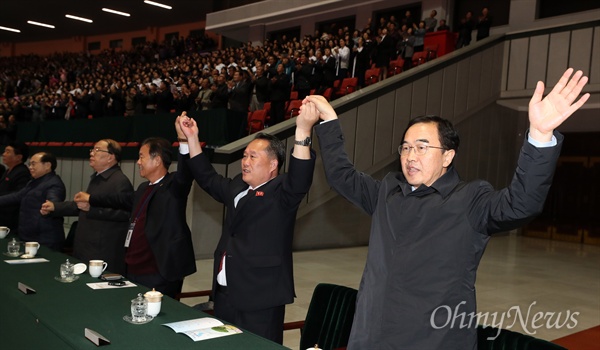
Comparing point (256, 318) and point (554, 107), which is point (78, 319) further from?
point (554, 107)

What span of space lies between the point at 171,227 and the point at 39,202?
1.67 m

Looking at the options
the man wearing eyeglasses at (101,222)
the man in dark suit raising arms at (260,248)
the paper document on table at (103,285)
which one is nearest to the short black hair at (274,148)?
the man in dark suit raising arms at (260,248)

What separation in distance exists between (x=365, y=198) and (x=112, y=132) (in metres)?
10.2

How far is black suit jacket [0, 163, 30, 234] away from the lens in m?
4.98

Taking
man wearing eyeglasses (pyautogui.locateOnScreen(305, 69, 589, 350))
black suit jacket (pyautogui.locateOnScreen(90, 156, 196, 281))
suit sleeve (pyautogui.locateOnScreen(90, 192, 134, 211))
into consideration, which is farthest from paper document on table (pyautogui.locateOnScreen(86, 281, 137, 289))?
man wearing eyeglasses (pyautogui.locateOnScreen(305, 69, 589, 350))

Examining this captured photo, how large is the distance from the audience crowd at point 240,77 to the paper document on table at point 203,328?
27.6ft

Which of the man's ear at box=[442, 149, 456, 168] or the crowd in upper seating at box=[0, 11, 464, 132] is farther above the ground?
the crowd in upper seating at box=[0, 11, 464, 132]

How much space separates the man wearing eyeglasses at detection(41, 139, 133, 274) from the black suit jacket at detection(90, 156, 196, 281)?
603 mm

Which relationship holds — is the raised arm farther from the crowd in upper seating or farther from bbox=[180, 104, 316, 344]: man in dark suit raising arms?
the crowd in upper seating

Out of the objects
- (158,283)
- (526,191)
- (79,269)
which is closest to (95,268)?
(79,269)

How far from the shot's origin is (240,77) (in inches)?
416

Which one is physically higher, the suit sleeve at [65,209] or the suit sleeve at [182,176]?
the suit sleeve at [182,176]

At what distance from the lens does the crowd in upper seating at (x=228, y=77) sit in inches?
426

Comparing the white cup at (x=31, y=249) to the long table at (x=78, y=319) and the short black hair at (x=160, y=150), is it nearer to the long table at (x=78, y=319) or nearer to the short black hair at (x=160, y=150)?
→ the long table at (x=78, y=319)
